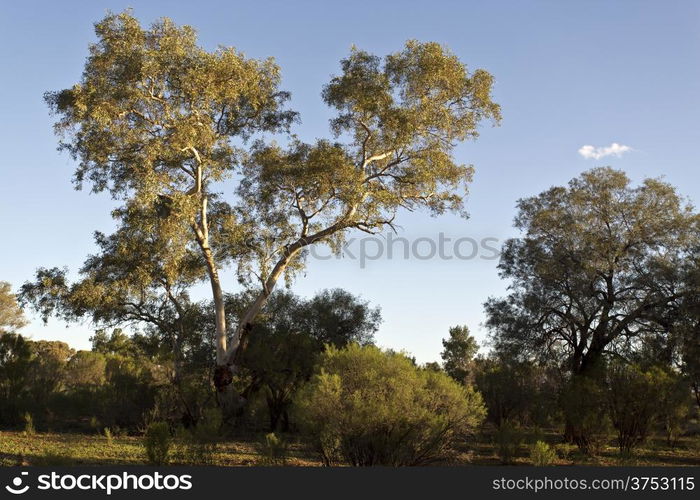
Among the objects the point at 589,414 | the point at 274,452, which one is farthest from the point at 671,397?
the point at 274,452

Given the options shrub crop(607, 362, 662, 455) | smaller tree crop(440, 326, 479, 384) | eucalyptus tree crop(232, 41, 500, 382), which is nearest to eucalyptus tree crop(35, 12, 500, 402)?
eucalyptus tree crop(232, 41, 500, 382)

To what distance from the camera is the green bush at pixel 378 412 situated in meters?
11.8

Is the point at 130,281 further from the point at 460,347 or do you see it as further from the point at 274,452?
the point at 460,347

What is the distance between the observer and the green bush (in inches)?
464

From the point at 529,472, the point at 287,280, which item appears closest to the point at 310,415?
the point at 529,472

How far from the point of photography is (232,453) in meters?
16.0

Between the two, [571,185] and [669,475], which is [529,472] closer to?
[669,475]

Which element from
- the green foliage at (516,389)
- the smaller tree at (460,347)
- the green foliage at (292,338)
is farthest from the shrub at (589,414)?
the smaller tree at (460,347)

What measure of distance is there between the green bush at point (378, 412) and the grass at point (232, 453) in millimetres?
1111

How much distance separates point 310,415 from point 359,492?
Answer: 2476mm

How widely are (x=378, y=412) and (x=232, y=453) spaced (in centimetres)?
600

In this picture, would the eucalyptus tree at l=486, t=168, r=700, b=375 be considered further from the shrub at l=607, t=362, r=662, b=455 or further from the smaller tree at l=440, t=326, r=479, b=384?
the smaller tree at l=440, t=326, r=479, b=384

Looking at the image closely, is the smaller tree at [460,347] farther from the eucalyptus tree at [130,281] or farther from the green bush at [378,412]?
the green bush at [378,412]

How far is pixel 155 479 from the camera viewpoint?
10.7 m
